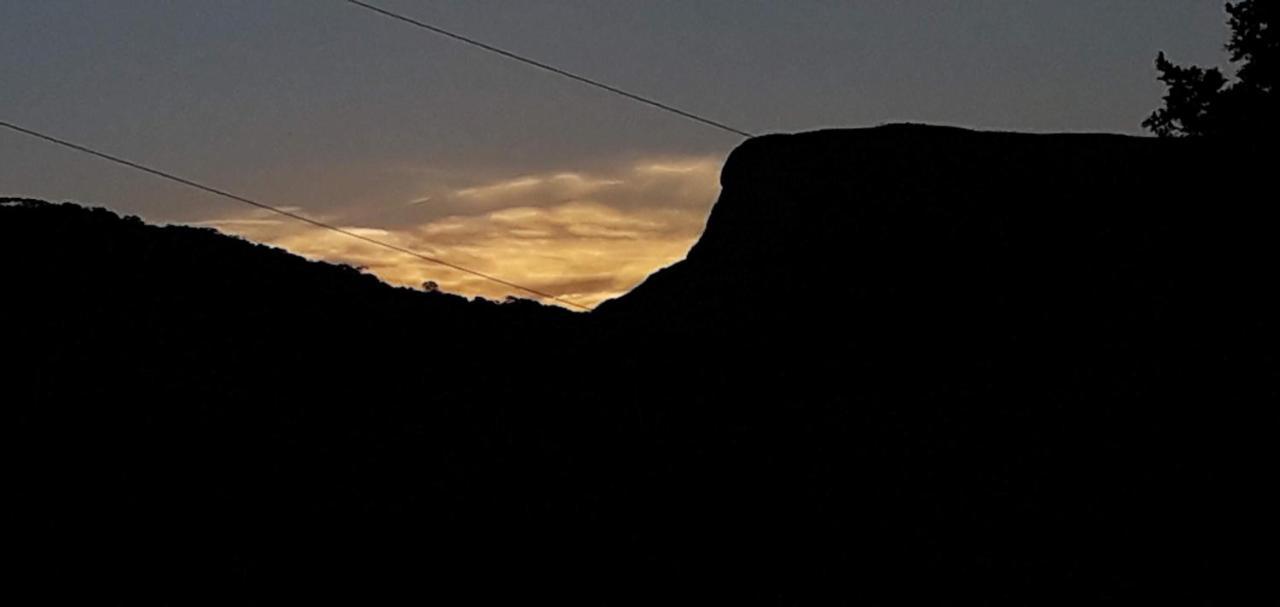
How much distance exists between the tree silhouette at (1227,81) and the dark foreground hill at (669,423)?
16869 millimetres

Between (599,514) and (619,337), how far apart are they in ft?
9.93

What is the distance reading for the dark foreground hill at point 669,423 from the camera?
297 inches

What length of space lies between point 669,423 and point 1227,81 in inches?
1031

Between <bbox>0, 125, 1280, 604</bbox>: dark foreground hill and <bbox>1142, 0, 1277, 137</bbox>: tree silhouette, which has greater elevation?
<bbox>1142, 0, 1277, 137</bbox>: tree silhouette

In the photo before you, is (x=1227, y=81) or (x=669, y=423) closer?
(x=669, y=423)

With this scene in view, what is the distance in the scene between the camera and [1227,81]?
30.9 metres

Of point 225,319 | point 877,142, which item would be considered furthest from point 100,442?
point 877,142

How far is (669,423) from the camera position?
392 inches

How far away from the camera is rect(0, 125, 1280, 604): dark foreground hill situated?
754 cm

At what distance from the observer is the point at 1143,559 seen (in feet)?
31.5

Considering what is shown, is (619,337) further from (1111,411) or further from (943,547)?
(1111,411)

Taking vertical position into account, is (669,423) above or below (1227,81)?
below

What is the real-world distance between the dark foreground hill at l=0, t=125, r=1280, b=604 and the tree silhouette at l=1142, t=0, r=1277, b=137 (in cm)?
1687

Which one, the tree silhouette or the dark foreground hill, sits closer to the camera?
the dark foreground hill
